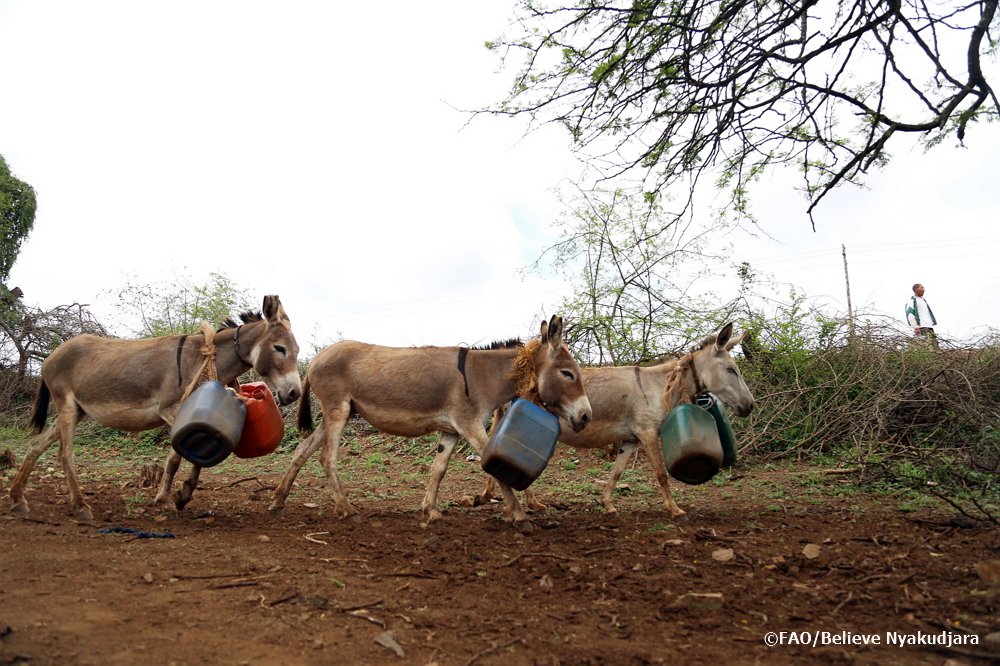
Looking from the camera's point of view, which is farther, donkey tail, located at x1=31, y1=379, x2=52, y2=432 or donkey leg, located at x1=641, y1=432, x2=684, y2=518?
donkey tail, located at x1=31, y1=379, x2=52, y2=432

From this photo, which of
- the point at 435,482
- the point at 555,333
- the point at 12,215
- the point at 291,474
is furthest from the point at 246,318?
the point at 12,215

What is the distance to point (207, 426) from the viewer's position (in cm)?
562

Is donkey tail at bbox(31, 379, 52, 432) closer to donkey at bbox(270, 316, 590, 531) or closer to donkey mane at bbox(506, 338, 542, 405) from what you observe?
donkey at bbox(270, 316, 590, 531)

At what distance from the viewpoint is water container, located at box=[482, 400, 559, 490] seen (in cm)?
554

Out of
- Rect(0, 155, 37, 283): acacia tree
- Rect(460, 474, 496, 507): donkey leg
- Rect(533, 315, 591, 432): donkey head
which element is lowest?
Rect(460, 474, 496, 507): donkey leg

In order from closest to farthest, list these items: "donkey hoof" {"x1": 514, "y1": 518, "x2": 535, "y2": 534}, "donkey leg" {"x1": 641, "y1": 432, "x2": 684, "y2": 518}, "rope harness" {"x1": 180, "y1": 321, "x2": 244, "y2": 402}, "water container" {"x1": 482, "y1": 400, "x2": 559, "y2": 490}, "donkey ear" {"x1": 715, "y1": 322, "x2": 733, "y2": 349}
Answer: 1. "water container" {"x1": 482, "y1": 400, "x2": 559, "y2": 490}
2. "donkey hoof" {"x1": 514, "y1": 518, "x2": 535, "y2": 534}
3. "rope harness" {"x1": 180, "y1": 321, "x2": 244, "y2": 402}
4. "donkey leg" {"x1": 641, "y1": 432, "x2": 684, "y2": 518}
5. "donkey ear" {"x1": 715, "y1": 322, "x2": 733, "y2": 349}

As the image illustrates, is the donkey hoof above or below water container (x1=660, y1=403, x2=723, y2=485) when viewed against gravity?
below

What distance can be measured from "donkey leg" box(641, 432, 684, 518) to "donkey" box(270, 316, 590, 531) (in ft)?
4.45

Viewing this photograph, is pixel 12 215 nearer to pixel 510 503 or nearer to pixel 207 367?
pixel 207 367

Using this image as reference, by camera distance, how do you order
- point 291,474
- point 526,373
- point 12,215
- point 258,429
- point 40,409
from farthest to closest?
point 12,215 < point 40,409 < point 291,474 < point 526,373 < point 258,429

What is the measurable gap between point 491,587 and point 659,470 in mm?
3360

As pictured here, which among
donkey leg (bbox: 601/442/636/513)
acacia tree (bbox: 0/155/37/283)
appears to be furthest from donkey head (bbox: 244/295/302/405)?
acacia tree (bbox: 0/155/37/283)

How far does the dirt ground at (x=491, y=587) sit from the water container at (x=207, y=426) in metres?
0.70

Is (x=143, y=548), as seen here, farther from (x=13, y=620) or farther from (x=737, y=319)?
(x=737, y=319)
